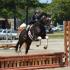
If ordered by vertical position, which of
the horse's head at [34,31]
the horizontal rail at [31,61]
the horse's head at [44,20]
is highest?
the horse's head at [44,20]

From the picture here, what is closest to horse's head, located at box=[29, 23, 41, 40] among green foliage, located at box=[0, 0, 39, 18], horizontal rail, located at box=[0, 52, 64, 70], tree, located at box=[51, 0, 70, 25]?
horizontal rail, located at box=[0, 52, 64, 70]

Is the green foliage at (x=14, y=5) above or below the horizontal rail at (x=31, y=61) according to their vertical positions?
above

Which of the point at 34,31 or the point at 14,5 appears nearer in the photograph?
the point at 34,31

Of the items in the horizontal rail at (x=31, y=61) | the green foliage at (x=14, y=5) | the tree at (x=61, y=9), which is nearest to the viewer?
the horizontal rail at (x=31, y=61)

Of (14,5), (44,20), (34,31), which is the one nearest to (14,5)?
(14,5)

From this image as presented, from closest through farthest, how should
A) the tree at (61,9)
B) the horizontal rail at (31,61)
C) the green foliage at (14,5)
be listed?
the horizontal rail at (31,61)
the green foliage at (14,5)
the tree at (61,9)

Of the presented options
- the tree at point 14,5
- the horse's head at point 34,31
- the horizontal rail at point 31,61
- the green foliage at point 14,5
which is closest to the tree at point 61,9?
the green foliage at point 14,5

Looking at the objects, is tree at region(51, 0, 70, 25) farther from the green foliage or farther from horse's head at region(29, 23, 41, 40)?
horse's head at region(29, 23, 41, 40)

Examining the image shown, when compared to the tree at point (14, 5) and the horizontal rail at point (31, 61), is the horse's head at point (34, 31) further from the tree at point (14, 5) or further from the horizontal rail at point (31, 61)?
the tree at point (14, 5)

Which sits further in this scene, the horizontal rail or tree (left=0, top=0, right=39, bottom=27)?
tree (left=0, top=0, right=39, bottom=27)

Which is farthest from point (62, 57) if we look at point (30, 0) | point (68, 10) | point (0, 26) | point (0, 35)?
point (0, 26)

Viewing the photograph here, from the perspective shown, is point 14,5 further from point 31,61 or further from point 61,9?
point 31,61

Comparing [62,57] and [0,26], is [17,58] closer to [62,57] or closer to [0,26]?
[62,57]

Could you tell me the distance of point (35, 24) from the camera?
16188mm
